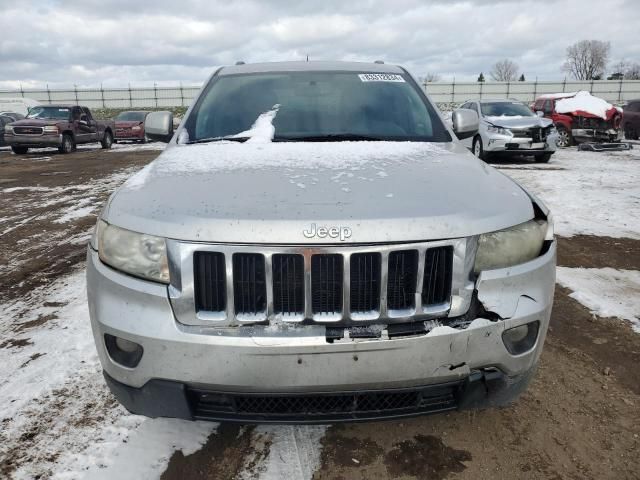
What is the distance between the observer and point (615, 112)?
16.0m

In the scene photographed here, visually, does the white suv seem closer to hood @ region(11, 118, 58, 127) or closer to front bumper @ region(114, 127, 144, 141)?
hood @ region(11, 118, 58, 127)

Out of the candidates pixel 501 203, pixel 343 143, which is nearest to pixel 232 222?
pixel 501 203

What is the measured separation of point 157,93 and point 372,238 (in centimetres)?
4689

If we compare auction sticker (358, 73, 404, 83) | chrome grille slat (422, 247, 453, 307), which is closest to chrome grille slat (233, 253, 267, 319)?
chrome grille slat (422, 247, 453, 307)

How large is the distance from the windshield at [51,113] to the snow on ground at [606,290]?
17.7 m

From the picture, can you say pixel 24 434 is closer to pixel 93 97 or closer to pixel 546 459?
pixel 546 459

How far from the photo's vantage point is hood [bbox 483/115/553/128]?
12172 millimetres

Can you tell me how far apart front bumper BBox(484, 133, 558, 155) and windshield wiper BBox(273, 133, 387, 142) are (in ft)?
33.2

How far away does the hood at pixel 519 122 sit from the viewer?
12.2 m

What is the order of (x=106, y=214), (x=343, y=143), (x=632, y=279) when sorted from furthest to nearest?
(x=632, y=279) < (x=343, y=143) < (x=106, y=214)

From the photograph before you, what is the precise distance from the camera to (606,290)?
4.00m

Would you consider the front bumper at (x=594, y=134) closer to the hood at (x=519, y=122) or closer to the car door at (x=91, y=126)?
the hood at (x=519, y=122)

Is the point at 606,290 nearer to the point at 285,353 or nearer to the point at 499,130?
the point at 285,353

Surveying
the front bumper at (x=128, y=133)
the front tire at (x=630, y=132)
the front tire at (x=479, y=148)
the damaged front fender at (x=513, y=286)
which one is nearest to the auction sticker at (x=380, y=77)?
the damaged front fender at (x=513, y=286)
